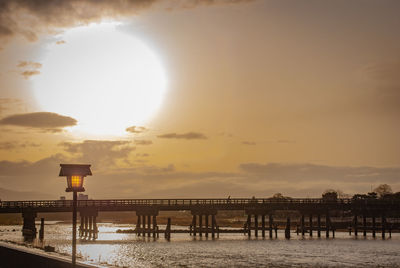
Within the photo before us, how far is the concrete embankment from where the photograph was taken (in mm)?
15453

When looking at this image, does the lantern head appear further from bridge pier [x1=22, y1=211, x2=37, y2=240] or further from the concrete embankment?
bridge pier [x1=22, y1=211, x2=37, y2=240]

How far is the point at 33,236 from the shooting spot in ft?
220

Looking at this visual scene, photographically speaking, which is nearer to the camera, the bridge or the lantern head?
the lantern head

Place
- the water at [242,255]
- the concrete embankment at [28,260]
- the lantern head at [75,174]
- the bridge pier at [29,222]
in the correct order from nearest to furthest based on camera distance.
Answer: the concrete embankment at [28,260] → the lantern head at [75,174] → the water at [242,255] → the bridge pier at [29,222]

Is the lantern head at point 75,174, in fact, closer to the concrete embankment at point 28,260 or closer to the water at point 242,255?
the concrete embankment at point 28,260

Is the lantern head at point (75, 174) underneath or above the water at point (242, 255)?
above

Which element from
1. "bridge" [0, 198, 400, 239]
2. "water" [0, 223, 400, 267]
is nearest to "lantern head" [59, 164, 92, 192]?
"water" [0, 223, 400, 267]

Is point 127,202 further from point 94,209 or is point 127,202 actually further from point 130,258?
point 130,258

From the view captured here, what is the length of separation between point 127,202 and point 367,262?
115ft

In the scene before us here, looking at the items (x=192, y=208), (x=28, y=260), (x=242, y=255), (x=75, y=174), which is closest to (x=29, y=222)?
(x=192, y=208)

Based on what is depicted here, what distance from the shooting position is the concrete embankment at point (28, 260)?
608 inches

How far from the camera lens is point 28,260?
16.9 meters

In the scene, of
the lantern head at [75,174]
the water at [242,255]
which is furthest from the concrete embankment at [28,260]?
the water at [242,255]

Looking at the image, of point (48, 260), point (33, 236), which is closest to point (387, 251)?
point (33, 236)
